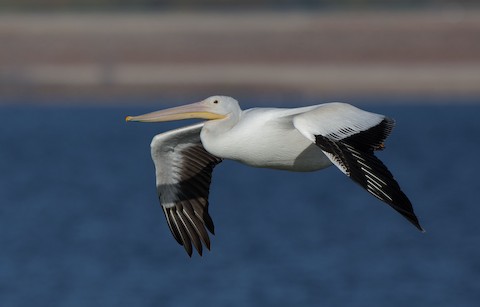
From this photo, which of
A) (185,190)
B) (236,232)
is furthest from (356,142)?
(236,232)

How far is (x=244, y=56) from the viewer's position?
88.8 feet

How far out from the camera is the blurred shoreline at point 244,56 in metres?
25.0

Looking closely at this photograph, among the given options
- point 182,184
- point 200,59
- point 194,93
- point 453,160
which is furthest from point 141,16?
point 182,184

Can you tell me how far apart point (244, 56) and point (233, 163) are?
11.7 feet

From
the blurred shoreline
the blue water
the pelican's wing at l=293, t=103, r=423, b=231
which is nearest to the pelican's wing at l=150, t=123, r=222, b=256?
the pelican's wing at l=293, t=103, r=423, b=231

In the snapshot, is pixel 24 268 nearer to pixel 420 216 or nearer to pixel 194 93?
pixel 420 216

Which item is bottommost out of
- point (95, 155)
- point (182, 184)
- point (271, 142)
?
point (95, 155)

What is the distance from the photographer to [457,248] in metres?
15.8

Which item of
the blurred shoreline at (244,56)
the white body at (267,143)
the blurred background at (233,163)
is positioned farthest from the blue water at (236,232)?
the white body at (267,143)

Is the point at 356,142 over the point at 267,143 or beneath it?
over

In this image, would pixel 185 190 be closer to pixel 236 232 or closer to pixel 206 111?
pixel 206 111

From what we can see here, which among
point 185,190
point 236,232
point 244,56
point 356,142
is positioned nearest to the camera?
point 356,142

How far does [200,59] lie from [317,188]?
6.58 m

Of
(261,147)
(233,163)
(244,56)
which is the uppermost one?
(261,147)
